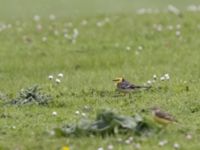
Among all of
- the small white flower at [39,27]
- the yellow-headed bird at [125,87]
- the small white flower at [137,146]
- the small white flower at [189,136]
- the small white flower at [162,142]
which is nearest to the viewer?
the small white flower at [137,146]

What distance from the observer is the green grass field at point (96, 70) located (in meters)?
8.35

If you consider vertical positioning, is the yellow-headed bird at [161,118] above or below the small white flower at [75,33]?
below

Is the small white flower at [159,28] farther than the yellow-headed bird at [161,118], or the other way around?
Answer: the small white flower at [159,28]

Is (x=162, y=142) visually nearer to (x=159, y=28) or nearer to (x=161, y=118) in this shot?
(x=161, y=118)

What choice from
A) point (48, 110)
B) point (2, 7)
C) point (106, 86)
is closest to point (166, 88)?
point (106, 86)

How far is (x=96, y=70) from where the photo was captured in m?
13.5

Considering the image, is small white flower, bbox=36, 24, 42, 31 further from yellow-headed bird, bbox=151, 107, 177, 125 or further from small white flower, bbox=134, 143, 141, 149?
small white flower, bbox=134, 143, 141, 149

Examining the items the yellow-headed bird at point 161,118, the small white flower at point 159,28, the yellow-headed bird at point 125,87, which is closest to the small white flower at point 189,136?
the yellow-headed bird at point 161,118

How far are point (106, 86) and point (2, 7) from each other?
12.2 m

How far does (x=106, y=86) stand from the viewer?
11453mm

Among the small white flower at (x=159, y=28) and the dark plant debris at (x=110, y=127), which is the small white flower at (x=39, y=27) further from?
the dark plant debris at (x=110, y=127)

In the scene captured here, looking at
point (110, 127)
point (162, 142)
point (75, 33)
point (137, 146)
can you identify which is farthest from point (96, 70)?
point (137, 146)

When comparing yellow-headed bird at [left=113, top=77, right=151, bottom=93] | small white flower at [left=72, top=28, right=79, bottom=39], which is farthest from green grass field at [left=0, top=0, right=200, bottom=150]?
yellow-headed bird at [left=113, top=77, right=151, bottom=93]

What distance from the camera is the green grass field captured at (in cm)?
835
